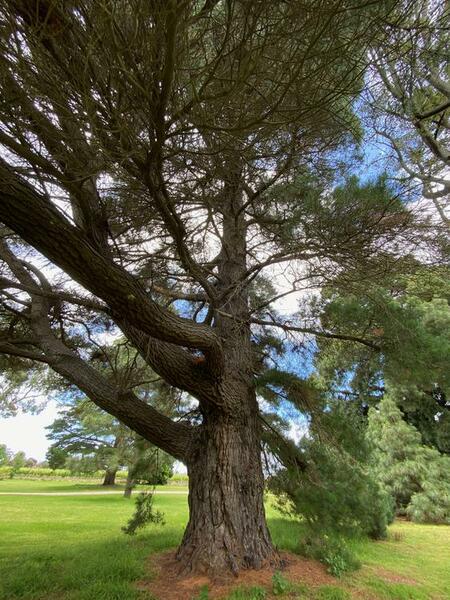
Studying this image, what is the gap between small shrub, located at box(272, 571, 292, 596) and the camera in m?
2.82

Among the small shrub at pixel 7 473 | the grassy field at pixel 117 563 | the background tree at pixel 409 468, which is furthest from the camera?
the small shrub at pixel 7 473

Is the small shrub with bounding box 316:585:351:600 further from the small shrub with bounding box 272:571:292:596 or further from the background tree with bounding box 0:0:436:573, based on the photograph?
the background tree with bounding box 0:0:436:573

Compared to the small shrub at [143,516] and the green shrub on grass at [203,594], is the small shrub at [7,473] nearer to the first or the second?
the small shrub at [143,516]

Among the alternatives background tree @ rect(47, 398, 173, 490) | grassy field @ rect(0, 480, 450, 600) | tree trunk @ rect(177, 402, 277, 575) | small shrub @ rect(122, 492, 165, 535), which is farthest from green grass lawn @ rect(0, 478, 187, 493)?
tree trunk @ rect(177, 402, 277, 575)

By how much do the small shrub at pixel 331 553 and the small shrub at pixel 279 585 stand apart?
0.64m

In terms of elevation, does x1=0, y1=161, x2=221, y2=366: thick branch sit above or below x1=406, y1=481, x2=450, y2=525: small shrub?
above

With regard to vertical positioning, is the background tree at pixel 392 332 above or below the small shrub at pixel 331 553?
above

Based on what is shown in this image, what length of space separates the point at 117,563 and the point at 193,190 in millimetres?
3647

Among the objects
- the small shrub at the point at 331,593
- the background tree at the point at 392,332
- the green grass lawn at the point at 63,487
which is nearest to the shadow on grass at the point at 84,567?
the small shrub at the point at 331,593

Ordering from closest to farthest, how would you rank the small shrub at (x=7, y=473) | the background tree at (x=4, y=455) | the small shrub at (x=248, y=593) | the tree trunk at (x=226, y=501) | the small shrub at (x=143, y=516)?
the small shrub at (x=248, y=593) < the tree trunk at (x=226, y=501) < the small shrub at (x=143, y=516) < the small shrub at (x=7, y=473) < the background tree at (x=4, y=455)

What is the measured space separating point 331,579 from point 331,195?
350cm

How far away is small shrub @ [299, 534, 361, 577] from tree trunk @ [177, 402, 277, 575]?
1.81ft

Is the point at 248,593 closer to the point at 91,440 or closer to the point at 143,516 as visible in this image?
the point at 143,516

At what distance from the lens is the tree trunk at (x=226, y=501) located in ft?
10.3
